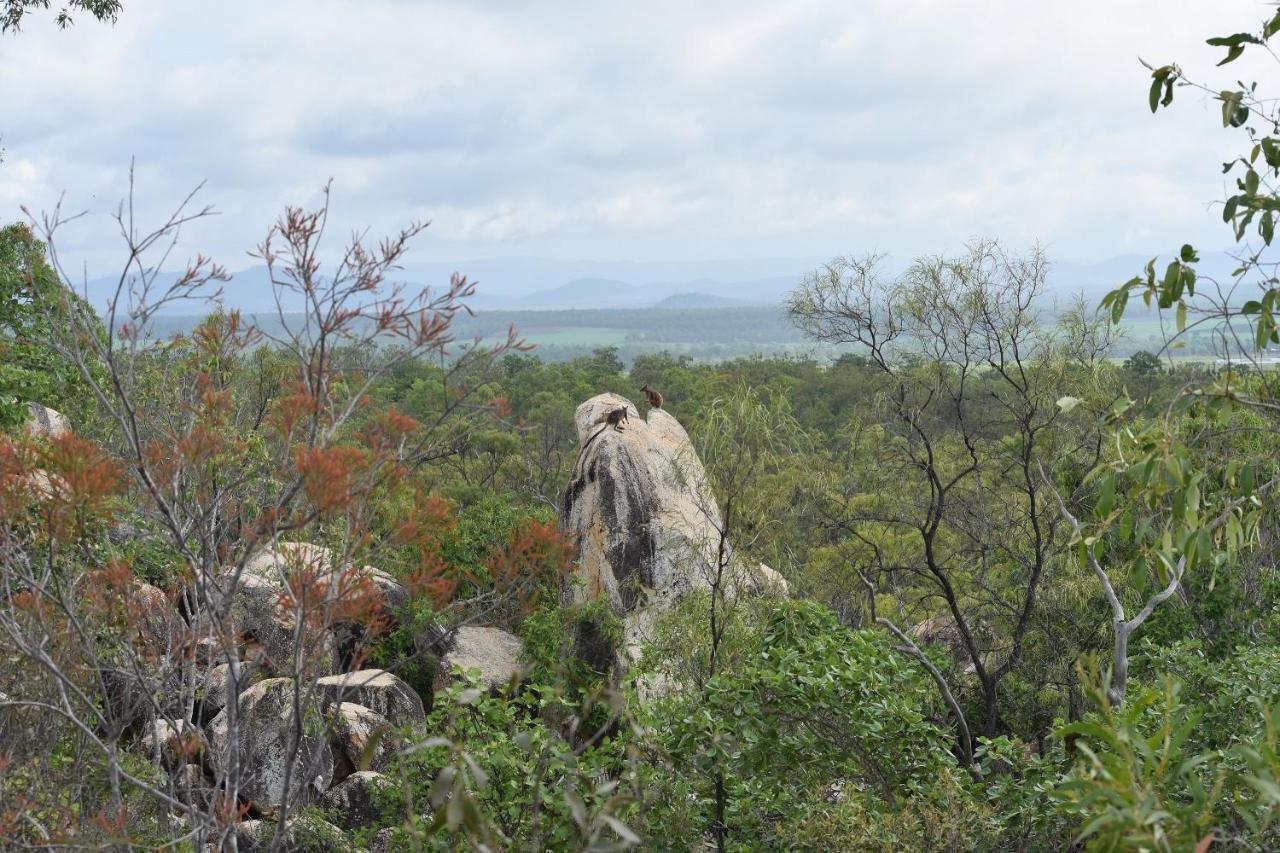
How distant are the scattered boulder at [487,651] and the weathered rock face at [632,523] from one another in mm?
1140

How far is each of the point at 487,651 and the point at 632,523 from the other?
2705 mm

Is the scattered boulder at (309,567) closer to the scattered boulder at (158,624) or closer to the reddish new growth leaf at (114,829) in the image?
the scattered boulder at (158,624)

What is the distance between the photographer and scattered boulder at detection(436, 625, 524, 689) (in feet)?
47.8

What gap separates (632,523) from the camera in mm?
15102

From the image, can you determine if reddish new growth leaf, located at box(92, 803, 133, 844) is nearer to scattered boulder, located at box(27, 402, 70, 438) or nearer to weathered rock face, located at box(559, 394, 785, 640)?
weathered rock face, located at box(559, 394, 785, 640)

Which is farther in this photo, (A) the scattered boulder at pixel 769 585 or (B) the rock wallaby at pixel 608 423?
(B) the rock wallaby at pixel 608 423

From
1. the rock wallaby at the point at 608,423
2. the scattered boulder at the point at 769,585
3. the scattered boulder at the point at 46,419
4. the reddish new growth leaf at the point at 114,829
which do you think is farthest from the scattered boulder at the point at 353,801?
the scattered boulder at the point at 46,419

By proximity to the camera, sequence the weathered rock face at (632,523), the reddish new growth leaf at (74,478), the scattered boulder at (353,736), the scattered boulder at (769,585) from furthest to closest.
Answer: the weathered rock face at (632,523) → the scattered boulder at (353,736) → the scattered boulder at (769,585) → the reddish new growth leaf at (74,478)

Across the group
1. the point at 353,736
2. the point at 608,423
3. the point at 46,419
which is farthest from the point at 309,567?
the point at 46,419

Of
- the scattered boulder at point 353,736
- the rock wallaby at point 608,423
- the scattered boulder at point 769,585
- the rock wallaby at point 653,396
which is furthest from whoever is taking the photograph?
the rock wallaby at point 653,396

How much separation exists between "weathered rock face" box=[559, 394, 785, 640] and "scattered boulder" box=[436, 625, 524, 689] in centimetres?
114

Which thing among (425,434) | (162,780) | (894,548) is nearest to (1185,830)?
(425,434)

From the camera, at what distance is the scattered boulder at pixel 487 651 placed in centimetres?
1457

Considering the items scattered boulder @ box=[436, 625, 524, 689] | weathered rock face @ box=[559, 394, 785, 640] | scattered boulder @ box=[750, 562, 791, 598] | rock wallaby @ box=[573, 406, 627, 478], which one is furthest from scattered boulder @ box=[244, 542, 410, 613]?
scattered boulder @ box=[750, 562, 791, 598]
